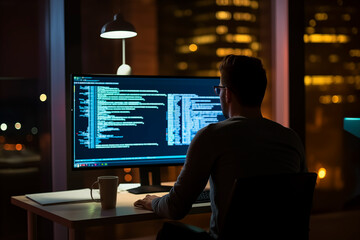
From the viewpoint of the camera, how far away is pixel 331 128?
3395mm

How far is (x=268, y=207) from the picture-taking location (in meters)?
1.30

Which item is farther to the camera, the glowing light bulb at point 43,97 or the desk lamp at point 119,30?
the glowing light bulb at point 43,97

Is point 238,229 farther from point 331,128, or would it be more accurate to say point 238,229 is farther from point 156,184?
point 331,128

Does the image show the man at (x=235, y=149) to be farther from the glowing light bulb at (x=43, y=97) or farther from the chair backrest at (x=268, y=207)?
the glowing light bulb at (x=43, y=97)

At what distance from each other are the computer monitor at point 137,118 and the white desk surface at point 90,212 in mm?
266

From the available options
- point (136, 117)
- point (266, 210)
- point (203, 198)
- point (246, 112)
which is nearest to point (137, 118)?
point (136, 117)

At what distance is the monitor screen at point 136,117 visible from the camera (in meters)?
2.09

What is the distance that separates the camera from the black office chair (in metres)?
1.26

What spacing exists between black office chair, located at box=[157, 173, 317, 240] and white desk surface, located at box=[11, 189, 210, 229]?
27cm

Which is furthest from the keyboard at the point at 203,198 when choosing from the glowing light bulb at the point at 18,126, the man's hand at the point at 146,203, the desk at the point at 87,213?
the glowing light bulb at the point at 18,126

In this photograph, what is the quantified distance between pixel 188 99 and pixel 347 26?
1.77 meters

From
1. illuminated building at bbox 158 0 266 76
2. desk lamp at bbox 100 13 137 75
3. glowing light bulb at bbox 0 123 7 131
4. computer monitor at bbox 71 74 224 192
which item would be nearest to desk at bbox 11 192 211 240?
computer monitor at bbox 71 74 224 192

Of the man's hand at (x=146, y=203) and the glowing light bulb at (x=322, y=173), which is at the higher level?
the man's hand at (x=146, y=203)

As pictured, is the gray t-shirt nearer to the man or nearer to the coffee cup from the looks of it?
the man
